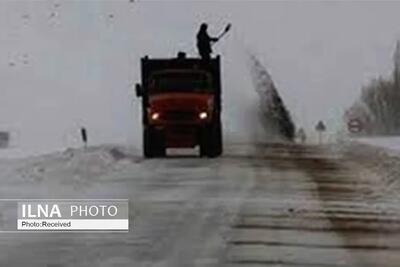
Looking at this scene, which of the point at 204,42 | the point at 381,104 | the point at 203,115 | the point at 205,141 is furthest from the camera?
the point at 381,104

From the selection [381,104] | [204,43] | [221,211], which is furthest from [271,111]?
[381,104]

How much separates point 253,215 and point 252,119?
45.1m

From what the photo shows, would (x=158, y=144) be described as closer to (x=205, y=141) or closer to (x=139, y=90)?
(x=205, y=141)

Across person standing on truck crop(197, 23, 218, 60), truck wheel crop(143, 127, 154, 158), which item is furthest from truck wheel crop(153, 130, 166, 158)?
person standing on truck crop(197, 23, 218, 60)

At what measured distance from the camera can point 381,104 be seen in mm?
125062

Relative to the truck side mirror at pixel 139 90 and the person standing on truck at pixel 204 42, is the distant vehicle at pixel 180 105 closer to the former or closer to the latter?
the truck side mirror at pixel 139 90

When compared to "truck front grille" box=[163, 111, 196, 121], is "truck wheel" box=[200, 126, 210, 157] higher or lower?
lower

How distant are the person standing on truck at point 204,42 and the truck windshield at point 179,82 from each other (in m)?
1.20

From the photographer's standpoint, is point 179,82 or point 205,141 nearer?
point 179,82

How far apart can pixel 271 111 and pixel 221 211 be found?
44.9 m

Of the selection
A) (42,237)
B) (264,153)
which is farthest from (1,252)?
(264,153)

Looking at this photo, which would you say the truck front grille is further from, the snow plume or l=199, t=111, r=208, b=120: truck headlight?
the snow plume

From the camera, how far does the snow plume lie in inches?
2328

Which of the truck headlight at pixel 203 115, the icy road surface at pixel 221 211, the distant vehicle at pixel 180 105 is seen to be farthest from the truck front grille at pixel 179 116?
the icy road surface at pixel 221 211
